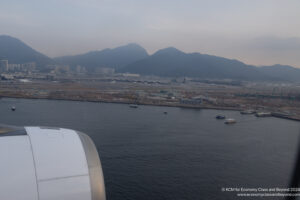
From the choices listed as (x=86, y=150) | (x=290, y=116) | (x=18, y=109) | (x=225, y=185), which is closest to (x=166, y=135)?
(x=225, y=185)

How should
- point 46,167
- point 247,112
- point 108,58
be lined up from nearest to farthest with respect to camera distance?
point 46,167 < point 247,112 < point 108,58

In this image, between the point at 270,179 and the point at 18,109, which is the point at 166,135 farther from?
Result: the point at 18,109

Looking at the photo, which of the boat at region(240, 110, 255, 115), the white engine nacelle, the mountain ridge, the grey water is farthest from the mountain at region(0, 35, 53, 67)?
the white engine nacelle

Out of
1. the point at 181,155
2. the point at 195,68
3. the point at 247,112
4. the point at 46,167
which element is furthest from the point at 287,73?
the point at 195,68

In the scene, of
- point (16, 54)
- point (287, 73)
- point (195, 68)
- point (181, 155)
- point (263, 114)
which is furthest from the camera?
point (16, 54)

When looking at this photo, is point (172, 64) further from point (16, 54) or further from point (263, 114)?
point (263, 114)

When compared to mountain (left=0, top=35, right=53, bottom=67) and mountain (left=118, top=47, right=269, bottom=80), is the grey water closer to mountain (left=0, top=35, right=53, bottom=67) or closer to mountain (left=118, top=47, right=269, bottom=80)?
mountain (left=118, top=47, right=269, bottom=80)

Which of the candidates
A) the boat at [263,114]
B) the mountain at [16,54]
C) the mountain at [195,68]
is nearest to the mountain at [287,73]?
the boat at [263,114]
